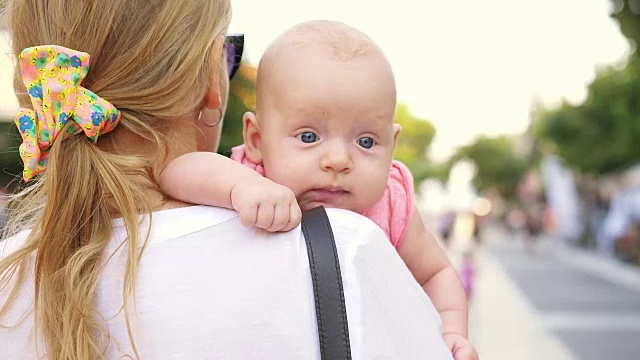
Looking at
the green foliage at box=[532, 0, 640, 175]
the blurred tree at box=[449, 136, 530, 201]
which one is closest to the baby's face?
the green foliage at box=[532, 0, 640, 175]

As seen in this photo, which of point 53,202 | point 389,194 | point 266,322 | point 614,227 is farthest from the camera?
point 614,227

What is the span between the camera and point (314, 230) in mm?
1400

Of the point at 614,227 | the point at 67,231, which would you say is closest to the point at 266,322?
the point at 67,231

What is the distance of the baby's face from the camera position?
1689 millimetres

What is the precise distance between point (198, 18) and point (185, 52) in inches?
2.9

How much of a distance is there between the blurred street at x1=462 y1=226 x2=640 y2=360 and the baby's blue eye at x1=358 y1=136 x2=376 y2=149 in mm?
7646

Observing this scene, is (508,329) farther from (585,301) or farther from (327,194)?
(327,194)

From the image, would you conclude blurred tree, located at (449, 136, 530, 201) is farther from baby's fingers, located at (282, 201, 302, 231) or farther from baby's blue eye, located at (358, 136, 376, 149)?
baby's fingers, located at (282, 201, 302, 231)

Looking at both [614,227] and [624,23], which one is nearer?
[624,23]

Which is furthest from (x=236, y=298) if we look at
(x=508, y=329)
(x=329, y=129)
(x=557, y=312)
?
(x=557, y=312)

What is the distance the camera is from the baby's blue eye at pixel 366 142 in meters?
1.74

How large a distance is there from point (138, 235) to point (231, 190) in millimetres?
176

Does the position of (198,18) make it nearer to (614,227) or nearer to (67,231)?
(67,231)

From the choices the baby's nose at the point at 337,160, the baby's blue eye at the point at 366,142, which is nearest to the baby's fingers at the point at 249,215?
the baby's nose at the point at 337,160
